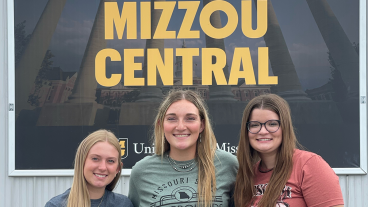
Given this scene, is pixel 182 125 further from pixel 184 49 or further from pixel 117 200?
pixel 184 49

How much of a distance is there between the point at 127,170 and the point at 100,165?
1.58 m

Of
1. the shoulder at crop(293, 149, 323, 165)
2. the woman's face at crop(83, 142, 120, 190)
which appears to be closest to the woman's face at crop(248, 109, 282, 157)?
the shoulder at crop(293, 149, 323, 165)

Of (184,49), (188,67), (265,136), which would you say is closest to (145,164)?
(265,136)

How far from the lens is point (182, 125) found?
1783mm

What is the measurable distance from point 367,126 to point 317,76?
772 mm

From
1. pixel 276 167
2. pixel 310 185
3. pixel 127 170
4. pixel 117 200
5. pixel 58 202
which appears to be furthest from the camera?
pixel 127 170

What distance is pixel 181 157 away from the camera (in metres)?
1.87

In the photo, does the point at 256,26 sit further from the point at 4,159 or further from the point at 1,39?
the point at 4,159

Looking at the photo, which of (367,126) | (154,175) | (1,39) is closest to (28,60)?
(1,39)

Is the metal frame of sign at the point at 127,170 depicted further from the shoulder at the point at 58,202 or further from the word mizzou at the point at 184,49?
the shoulder at the point at 58,202

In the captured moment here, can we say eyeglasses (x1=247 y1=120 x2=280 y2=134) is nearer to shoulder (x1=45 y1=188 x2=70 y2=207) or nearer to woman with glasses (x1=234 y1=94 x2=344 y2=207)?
woman with glasses (x1=234 y1=94 x2=344 y2=207)

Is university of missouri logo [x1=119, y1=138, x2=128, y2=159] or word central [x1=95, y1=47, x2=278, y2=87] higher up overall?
word central [x1=95, y1=47, x2=278, y2=87]

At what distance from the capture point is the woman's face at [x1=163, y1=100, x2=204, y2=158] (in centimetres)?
180

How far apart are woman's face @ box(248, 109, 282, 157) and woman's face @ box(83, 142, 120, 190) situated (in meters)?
0.86
